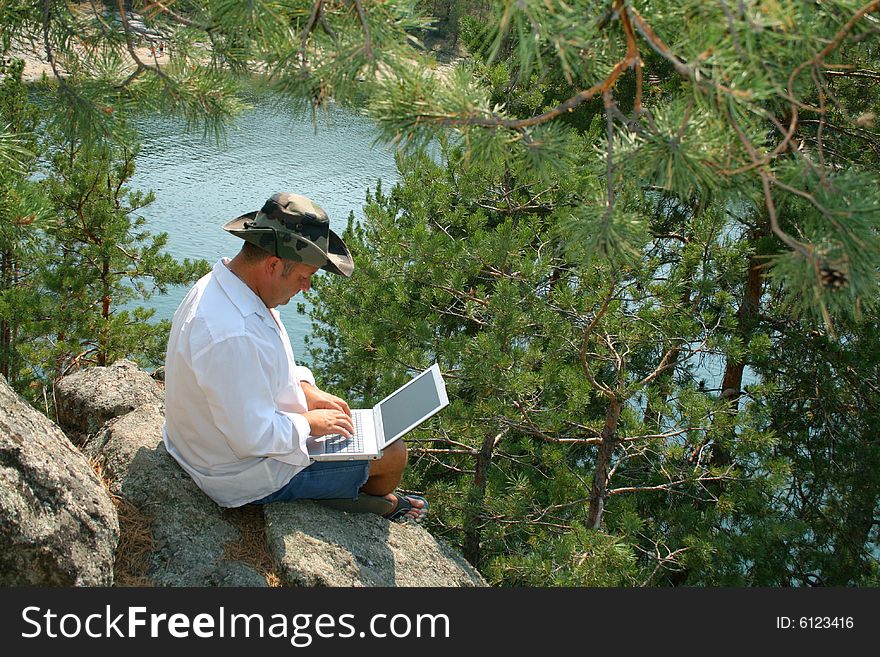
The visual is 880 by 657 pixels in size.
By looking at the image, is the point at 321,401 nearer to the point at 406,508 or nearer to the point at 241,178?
the point at 406,508

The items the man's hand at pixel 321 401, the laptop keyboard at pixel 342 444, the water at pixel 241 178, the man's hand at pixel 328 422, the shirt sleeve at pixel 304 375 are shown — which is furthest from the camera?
the water at pixel 241 178

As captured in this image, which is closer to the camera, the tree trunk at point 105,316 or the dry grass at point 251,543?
the dry grass at point 251,543

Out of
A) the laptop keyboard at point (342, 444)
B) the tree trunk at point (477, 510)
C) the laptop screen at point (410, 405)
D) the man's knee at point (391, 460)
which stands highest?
the laptop screen at point (410, 405)

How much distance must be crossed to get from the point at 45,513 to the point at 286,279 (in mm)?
1046

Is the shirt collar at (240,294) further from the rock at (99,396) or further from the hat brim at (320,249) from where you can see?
the rock at (99,396)

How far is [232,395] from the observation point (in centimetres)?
275

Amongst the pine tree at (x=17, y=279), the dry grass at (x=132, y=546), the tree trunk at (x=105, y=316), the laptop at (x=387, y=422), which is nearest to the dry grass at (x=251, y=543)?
the dry grass at (x=132, y=546)

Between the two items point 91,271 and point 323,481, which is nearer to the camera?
point 323,481

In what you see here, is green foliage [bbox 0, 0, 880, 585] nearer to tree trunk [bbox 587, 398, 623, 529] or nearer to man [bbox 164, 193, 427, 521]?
tree trunk [bbox 587, 398, 623, 529]

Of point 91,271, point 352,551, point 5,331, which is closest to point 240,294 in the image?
point 352,551

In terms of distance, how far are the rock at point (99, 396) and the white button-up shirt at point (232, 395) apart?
0.93 meters

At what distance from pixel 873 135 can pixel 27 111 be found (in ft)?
20.3

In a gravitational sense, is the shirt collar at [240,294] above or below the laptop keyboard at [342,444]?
above

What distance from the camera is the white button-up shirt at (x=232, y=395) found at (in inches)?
108
